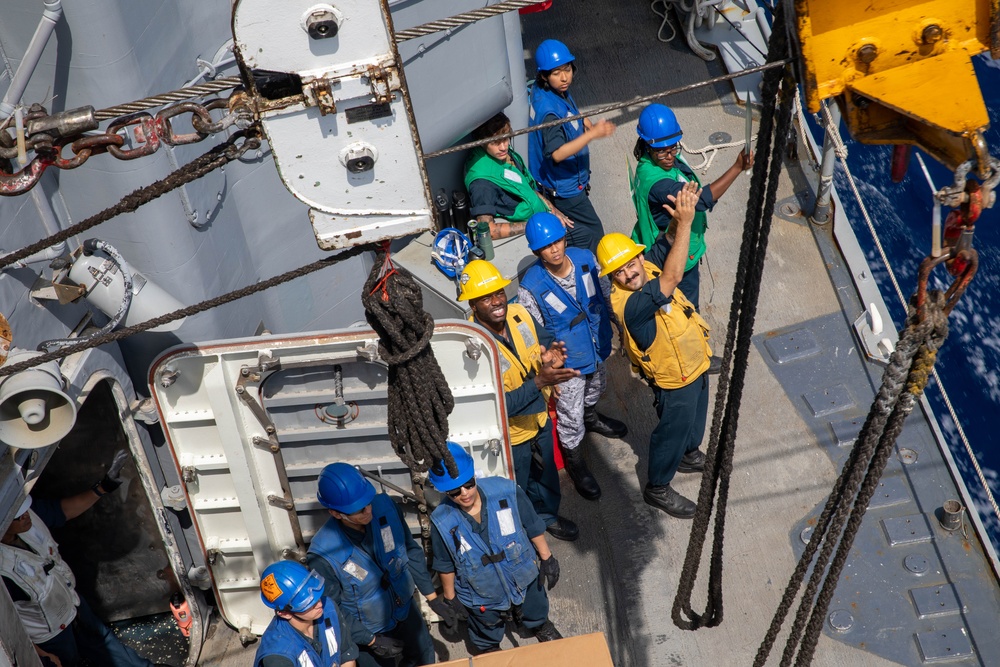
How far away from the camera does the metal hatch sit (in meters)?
5.36

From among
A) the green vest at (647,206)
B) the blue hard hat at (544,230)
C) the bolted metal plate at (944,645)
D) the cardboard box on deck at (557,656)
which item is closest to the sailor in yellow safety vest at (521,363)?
the blue hard hat at (544,230)

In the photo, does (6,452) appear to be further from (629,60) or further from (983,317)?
(983,317)

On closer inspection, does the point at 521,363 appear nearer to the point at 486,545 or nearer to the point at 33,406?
the point at 486,545

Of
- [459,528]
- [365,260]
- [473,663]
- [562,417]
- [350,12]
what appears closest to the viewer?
[350,12]

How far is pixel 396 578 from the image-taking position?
17.6 ft

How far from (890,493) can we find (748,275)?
→ 3.56m

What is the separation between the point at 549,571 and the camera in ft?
18.5

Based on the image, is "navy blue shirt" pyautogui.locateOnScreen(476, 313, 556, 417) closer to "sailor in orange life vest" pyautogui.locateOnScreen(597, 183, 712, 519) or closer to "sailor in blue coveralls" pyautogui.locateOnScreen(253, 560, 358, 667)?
"sailor in orange life vest" pyautogui.locateOnScreen(597, 183, 712, 519)

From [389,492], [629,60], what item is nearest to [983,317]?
[629,60]

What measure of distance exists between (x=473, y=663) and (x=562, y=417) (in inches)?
77.0

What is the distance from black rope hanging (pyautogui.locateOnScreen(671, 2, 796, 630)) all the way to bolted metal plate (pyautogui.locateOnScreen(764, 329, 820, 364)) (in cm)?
327

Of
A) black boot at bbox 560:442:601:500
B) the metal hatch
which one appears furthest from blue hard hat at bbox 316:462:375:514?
black boot at bbox 560:442:601:500

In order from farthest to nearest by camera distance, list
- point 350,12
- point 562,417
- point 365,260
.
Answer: point 365,260
point 562,417
point 350,12

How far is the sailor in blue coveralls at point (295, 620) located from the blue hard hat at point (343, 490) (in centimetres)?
40
